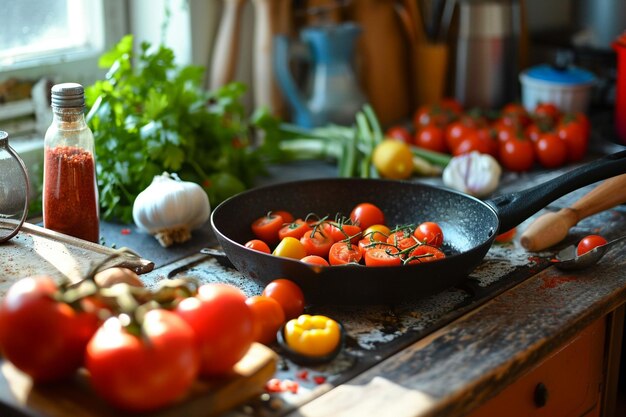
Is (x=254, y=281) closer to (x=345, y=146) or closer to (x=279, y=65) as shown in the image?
(x=345, y=146)

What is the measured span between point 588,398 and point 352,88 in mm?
1023

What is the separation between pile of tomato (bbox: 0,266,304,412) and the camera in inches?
33.3

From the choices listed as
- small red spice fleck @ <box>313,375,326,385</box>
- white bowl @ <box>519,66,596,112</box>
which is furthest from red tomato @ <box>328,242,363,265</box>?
white bowl @ <box>519,66,596,112</box>

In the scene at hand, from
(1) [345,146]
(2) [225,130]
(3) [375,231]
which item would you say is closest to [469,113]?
(1) [345,146]

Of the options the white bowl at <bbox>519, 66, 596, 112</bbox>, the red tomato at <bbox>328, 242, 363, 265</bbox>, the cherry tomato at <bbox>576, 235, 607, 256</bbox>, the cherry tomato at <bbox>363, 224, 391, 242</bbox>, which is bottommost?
the cherry tomato at <bbox>576, 235, 607, 256</bbox>

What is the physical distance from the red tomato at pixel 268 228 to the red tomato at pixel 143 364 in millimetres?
520

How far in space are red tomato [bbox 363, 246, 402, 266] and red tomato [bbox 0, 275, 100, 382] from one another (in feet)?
1.49

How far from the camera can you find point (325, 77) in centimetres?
208

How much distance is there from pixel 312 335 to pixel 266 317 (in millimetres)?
71

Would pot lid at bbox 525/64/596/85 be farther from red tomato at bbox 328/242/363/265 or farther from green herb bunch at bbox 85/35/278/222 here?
red tomato at bbox 328/242/363/265

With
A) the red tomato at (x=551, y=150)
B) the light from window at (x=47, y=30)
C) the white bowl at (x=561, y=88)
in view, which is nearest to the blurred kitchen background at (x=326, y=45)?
the light from window at (x=47, y=30)

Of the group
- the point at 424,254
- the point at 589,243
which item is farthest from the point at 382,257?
the point at 589,243

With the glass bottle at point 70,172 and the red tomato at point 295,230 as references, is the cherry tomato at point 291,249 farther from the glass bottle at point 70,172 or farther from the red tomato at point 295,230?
the glass bottle at point 70,172

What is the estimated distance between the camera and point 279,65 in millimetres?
2033
